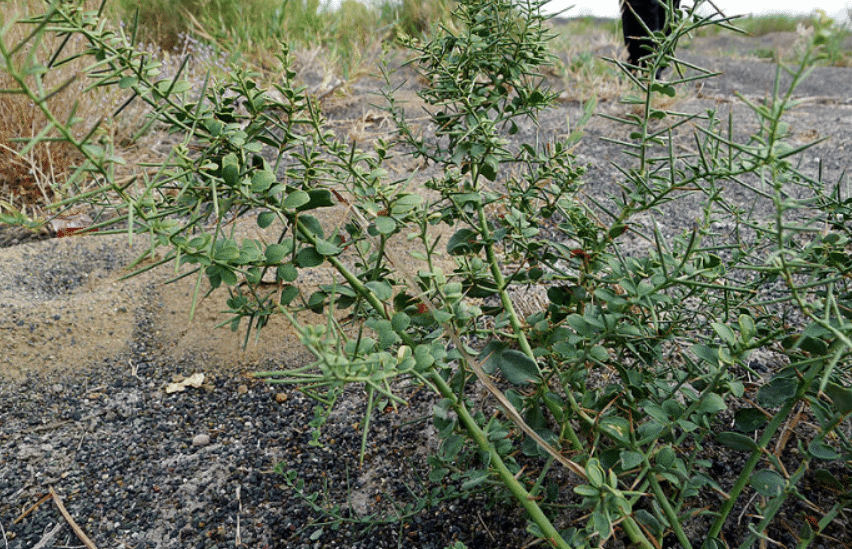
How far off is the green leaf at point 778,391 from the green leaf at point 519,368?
304 mm

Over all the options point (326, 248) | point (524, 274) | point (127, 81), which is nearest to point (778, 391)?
point (524, 274)

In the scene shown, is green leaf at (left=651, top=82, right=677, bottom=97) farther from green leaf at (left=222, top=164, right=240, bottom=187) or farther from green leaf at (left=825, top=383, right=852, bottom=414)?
green leaf at (left=222, top=164, right=240, bottom=187)

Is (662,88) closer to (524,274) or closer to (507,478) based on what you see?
(524,274)

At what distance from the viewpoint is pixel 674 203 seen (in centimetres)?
238

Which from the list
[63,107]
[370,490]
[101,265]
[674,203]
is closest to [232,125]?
[370,490]

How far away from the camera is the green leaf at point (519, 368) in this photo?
35.8 inches

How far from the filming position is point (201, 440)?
140cm

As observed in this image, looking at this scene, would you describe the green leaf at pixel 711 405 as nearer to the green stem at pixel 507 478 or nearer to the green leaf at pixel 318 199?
the green stem at pixel 507 478

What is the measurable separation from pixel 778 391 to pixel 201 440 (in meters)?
1.14

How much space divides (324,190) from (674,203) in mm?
1881

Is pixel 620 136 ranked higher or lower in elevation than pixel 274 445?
higher

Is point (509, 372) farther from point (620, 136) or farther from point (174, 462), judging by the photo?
point (620, 136)

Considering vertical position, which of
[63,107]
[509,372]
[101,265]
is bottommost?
[101,265]

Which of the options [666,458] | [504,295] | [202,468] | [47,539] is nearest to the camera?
[666,458]
